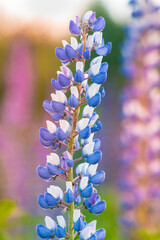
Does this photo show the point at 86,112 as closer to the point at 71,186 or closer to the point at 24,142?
the point at 71,186

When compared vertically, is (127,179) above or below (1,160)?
below

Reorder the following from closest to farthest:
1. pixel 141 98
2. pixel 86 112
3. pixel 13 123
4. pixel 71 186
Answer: pixel 71 186, pixel 86 112, pixel 141 98, pixel 13 123

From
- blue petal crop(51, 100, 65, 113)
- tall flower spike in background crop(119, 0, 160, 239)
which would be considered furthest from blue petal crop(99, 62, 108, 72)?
tall flower spike in background crop(119, 0, 160, 239)

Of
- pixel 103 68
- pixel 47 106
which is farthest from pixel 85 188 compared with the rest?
pixel 103 68

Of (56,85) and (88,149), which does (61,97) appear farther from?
(88,149)

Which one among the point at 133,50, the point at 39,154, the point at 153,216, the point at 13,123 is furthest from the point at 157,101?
the point at 13,123

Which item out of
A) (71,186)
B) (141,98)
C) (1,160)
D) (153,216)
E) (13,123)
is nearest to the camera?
(71,186)

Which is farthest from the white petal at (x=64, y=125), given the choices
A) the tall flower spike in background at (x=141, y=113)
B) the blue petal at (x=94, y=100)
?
the tall flower spike in background at (x=141, y=113)

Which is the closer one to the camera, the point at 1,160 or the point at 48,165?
the point at 48,165
